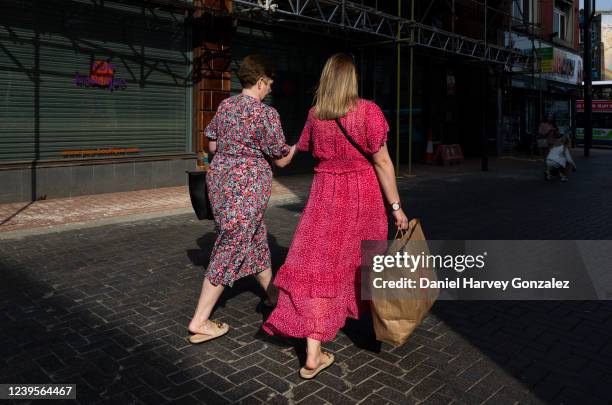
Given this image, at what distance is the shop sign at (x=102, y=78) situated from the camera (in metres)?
11.0

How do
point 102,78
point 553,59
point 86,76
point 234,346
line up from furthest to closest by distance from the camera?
1. point 553,59
2. point 102,78
3. point 86,76
4. point 234,346

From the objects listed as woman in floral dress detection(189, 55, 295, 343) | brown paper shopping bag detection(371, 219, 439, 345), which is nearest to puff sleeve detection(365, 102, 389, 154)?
brown paper shopping bag detection(371, 219, 439, 345)

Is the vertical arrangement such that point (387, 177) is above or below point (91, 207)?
above

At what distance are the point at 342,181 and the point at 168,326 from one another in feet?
5.63

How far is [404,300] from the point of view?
10.1ft

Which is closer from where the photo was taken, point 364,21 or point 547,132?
point 364,21

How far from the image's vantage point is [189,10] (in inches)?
496

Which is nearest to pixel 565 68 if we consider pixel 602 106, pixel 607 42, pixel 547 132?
pixel 602 106

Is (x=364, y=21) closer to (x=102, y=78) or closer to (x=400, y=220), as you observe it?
(x=102, y=78)

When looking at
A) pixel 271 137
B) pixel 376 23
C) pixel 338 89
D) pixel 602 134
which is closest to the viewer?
pixel 338 89

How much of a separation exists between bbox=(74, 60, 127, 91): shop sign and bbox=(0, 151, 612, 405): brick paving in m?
5.48

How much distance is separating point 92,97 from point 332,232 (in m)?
9.25

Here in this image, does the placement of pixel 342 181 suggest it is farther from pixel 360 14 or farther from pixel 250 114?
pixel 360 14

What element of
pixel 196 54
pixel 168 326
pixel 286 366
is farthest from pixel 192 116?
pixel 286 366
